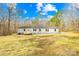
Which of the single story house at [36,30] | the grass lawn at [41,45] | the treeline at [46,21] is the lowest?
the grass lawn at [41,45]

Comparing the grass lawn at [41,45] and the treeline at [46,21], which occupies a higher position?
→ the treeline at [46,21]

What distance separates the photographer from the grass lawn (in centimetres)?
179

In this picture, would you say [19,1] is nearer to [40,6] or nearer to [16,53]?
[40,6]

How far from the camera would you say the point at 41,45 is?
1813mm

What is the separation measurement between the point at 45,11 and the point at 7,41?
A: 1.51 feet

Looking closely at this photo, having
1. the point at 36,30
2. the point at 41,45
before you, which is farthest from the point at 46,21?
the point at 41,45

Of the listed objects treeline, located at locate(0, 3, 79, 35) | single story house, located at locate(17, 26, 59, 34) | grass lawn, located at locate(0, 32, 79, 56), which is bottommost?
grass lawn, located at locate(0, 32, 79, 56)

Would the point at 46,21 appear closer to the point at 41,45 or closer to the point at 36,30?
the point at 36,30

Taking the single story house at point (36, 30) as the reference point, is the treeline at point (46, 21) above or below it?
above

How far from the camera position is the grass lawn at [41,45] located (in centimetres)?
179

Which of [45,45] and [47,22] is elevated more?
[47,22]

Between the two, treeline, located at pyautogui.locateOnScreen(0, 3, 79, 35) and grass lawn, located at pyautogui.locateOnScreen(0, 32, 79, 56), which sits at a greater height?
treeline, located at pyautogui.locateOnScreen(0, 3, 79, 35)

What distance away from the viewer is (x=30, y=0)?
183 centimetres

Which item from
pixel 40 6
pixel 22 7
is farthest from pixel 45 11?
pixel 22 7
